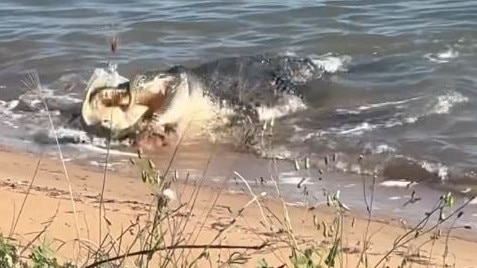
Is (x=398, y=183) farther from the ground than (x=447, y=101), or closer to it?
closer to it

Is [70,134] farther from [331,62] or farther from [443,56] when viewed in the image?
[443,56]

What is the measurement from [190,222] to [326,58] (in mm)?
4876

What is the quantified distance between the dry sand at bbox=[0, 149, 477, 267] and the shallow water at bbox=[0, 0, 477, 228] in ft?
2.89

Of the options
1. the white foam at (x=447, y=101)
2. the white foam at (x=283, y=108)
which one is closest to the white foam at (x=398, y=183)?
the white foam at (x=447, y=101)

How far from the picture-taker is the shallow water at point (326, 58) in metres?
6.73

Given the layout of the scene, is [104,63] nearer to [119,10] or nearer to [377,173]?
[119,10]

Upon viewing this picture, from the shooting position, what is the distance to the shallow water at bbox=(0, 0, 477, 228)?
6734mm

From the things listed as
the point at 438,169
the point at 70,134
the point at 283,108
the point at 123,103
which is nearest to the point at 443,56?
the point at 283,108

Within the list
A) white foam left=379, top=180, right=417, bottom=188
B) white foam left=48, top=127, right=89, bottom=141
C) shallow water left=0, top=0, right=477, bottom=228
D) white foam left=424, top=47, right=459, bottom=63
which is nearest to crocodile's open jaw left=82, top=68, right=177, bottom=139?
white foam left=48, top=127, right=89, bottom=141

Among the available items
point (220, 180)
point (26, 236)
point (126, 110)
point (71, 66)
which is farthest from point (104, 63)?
point (26, 236)

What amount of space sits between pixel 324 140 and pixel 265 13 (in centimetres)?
417

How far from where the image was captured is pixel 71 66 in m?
9.49

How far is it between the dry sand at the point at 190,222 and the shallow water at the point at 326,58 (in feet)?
2.89

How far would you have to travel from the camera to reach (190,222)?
4.57 meters
